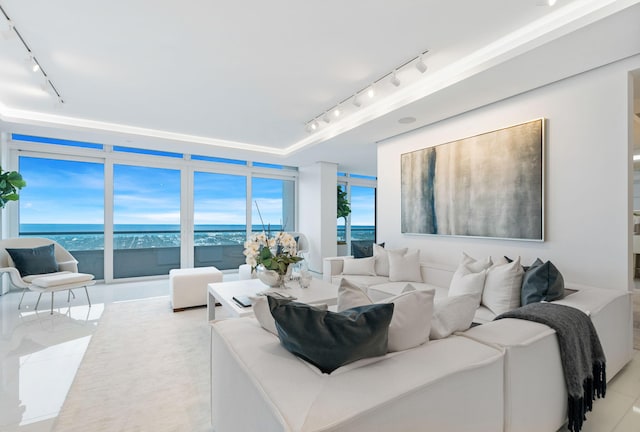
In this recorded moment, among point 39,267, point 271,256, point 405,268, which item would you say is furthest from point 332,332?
point 39,267

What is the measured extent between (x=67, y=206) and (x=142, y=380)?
15.1ft

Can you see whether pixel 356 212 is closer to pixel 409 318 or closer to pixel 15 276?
pixel 15 276

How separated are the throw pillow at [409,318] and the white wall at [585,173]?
223 centimetres

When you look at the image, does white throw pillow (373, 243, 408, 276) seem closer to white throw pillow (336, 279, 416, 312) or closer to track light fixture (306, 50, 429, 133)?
track light fixture (306, 50, 429, 133)

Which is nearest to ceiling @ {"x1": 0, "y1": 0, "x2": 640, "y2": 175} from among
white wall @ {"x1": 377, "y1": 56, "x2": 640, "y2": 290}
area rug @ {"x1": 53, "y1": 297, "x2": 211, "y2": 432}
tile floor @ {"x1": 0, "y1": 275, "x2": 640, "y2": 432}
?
white wall @ {"x1": 377, "y1": 56, "x2": 640, "y2": 290}

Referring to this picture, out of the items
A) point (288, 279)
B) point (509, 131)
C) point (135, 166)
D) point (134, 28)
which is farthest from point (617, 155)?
point (135, 166)

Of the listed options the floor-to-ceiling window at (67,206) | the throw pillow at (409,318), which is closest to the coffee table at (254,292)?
the throw pillow at (409,318)

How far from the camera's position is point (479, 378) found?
45.6 inches

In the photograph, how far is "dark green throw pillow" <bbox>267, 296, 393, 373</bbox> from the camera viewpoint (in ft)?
3.44

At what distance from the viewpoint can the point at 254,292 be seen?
9.99 feet

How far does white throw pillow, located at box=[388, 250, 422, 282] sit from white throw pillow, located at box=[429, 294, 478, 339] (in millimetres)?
2134

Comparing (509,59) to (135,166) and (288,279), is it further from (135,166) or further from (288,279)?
(135,166)

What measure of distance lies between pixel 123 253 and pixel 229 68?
14.9 ft

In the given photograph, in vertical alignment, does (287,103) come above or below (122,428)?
above
